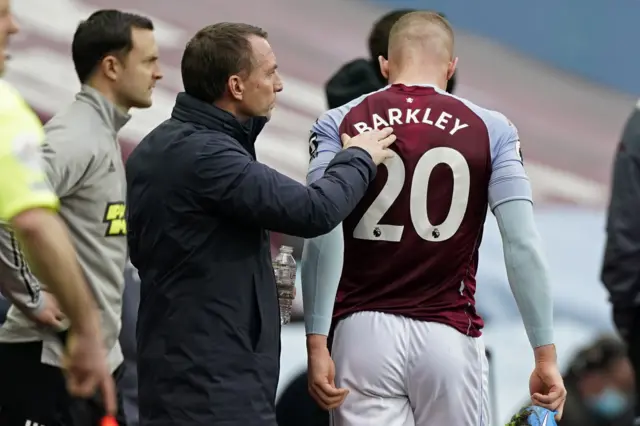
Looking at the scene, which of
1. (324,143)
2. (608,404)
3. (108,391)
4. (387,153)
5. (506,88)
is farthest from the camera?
(506,88)

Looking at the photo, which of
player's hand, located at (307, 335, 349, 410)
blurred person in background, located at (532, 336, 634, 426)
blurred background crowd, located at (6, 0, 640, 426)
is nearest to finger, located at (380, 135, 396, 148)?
player's hand, located at (307, 335, 349, 410)

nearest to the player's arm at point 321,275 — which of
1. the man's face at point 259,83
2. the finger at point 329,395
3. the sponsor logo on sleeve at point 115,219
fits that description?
A: the finger at point 329,395

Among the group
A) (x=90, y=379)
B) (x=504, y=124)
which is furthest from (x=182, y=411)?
(x=504, y=124)

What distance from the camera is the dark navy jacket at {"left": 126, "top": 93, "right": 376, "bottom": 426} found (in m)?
2.80

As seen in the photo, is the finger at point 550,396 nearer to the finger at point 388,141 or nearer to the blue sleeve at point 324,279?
the blue sleeve at point 324,279

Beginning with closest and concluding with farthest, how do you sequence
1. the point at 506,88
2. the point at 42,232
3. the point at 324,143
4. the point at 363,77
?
the point at 42,232, the point at 324,143, the point at 363,77, the point at 506,88

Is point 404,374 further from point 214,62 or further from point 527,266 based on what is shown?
point 214,62

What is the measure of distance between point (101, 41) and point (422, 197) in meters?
1.34

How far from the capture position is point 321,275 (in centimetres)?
305

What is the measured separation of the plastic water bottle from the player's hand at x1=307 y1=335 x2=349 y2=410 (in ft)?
1.22

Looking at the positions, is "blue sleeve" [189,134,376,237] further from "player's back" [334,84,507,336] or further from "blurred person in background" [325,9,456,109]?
"blurred person in background" [325,9,456,109]

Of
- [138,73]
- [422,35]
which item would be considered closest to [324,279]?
[422,35]

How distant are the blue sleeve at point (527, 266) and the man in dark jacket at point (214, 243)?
0.39 meters

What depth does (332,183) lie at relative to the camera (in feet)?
9.39
